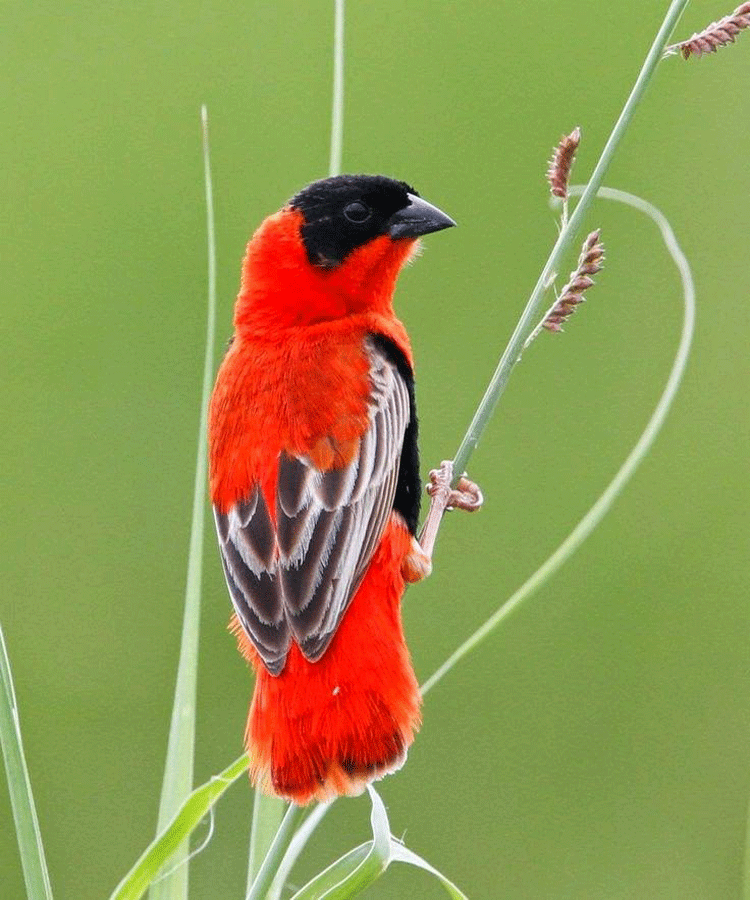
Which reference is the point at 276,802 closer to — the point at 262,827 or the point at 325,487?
the point at 262,827

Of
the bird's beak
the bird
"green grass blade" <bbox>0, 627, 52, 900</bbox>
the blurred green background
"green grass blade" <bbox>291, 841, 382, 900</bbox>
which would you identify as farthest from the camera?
the blurred green background

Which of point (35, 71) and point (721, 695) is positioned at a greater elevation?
point (35, 71)

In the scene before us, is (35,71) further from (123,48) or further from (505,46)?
(505,46)

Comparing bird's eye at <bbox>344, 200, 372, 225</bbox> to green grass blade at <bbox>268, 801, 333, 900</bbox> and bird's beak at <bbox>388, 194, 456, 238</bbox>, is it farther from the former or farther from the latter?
green grass blade at <bbox>268, 801, 333, 900</bbox>

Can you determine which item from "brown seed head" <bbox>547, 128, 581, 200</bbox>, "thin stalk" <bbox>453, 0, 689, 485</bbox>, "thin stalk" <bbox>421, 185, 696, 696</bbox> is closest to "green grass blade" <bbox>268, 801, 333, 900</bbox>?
"thin stalk" <bbox>421, 185, 696, 696</bbox>

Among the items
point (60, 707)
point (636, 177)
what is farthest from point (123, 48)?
point (60, 707)
